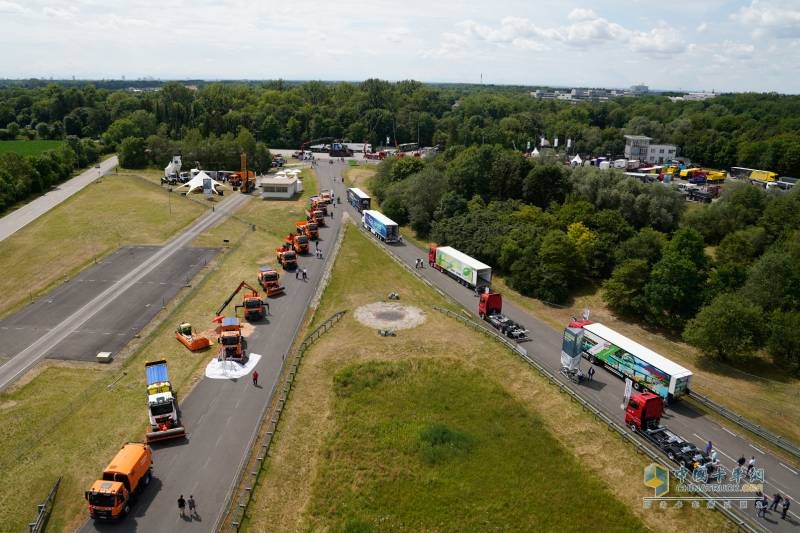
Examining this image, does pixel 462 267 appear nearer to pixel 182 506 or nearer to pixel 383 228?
pixel 383 228

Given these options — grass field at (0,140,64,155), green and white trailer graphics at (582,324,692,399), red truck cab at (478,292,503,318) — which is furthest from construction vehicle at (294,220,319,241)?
grass field at (0,140,64,155)

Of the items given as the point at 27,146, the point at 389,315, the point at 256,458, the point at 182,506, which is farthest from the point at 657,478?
the point at 27,146

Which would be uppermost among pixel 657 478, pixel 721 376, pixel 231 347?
pixel 231 347

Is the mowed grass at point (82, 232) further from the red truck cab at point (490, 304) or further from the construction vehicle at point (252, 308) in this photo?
the red truck cab at point (490, 304)

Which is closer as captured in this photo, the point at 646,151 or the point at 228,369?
the point at 228,369

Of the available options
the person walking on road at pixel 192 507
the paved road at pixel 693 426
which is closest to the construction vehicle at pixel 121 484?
the person walking on road at pixel 192 507

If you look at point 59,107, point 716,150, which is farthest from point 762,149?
point 59,107
